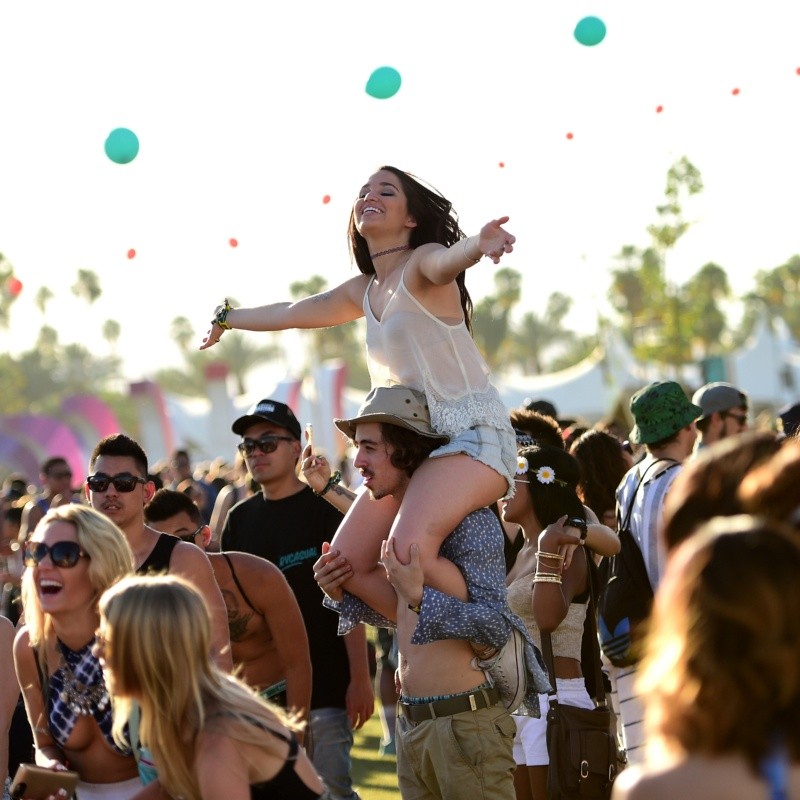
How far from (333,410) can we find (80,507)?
128 feet

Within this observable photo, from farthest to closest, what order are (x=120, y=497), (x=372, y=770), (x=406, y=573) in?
1. (x=372, y=770)
2. (x=120, y=497)
3. (x=406, y=573)

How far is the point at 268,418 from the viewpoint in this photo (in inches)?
276

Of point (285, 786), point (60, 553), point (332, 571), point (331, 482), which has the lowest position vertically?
point (285, 786)

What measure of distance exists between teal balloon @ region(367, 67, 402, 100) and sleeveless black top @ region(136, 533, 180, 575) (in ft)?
11.3

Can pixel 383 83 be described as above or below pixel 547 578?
above

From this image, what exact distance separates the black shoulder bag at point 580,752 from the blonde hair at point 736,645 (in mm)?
3088

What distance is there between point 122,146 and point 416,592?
430 cm

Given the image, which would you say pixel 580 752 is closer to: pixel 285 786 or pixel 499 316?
pixel 285 786

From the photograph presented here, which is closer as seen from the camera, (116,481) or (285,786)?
(285,786)

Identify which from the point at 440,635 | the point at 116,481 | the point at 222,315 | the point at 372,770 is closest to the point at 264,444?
the point at 222,315

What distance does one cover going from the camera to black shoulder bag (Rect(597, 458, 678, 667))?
5.09 meters

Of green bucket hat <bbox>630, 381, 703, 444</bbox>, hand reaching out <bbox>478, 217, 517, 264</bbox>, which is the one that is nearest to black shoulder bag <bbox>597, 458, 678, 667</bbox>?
green bucket hat <bbox>630, 381, 703, 444</bbox>

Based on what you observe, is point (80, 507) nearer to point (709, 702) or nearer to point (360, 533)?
point (360, 533)

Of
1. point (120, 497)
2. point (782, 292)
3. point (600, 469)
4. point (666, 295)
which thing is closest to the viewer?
point (120, 497)
